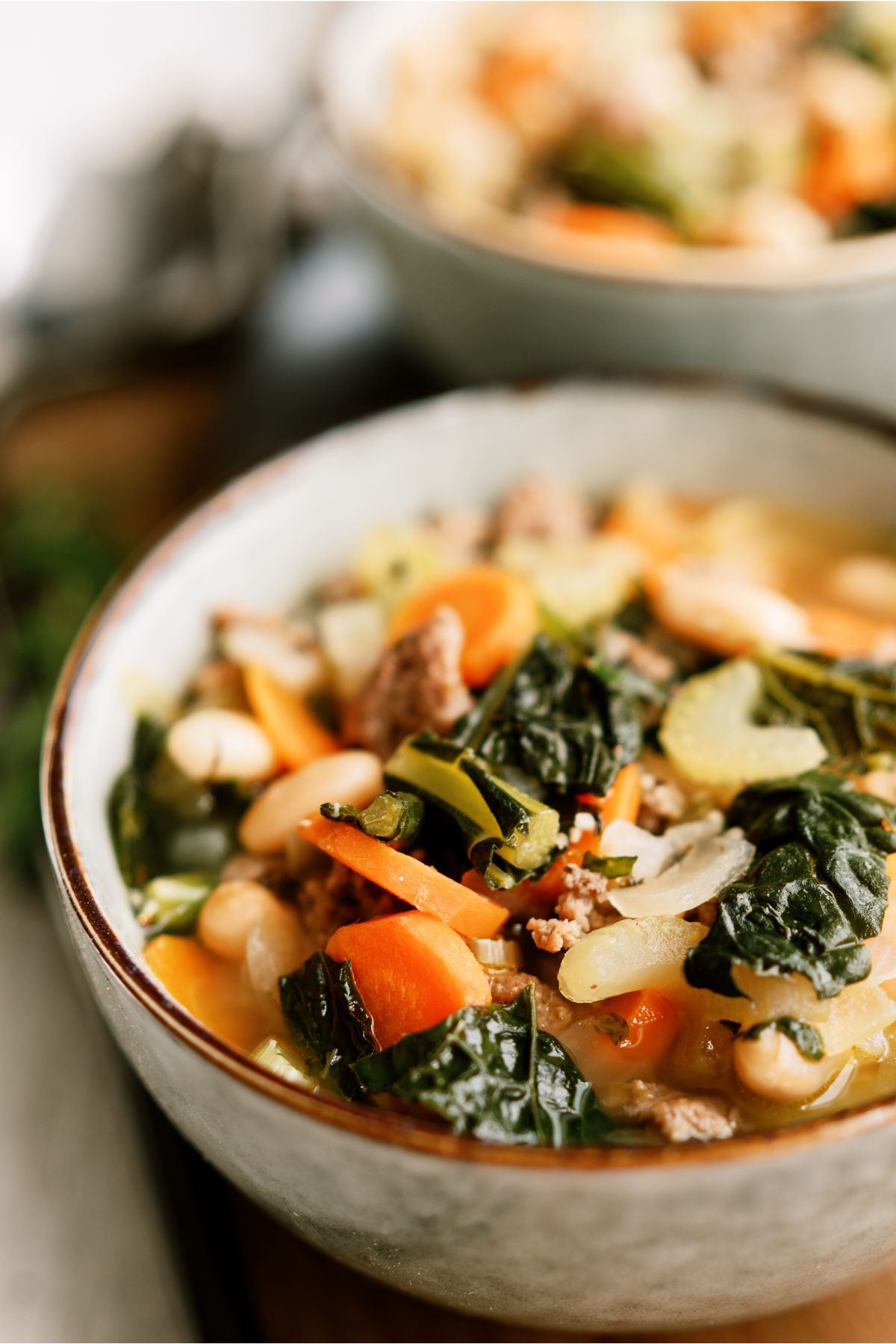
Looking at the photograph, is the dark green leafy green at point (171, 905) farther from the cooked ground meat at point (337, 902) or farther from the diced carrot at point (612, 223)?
the diced carrot at point (612, 223)

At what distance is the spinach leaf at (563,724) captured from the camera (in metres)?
1.79

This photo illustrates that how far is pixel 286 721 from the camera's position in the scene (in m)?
2.11

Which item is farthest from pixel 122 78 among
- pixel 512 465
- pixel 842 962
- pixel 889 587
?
pixel 842 962

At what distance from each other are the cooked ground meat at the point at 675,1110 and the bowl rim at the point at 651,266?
1605mm

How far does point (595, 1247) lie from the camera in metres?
1.29

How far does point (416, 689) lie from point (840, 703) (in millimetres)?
655

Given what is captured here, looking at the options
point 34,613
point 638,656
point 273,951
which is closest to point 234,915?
point 273,951

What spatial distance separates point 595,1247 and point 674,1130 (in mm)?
217

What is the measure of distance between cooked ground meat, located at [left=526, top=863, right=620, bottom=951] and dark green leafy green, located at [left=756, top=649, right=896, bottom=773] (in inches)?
18.0

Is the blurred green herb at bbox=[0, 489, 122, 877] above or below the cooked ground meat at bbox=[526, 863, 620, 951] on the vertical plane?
below

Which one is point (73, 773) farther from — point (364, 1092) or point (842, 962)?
point (842, 962)

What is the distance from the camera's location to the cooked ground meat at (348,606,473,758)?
1.91 metres

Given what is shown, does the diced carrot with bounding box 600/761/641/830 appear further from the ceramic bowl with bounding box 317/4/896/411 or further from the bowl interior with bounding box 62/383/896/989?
the ceramic bowl with bounding box 317/4/896/411

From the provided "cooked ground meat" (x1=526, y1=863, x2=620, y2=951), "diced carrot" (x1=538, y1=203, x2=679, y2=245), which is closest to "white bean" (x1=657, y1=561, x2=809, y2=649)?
"cooked ground meat" (x1=526, y1=863, x2=620, y2=951)
